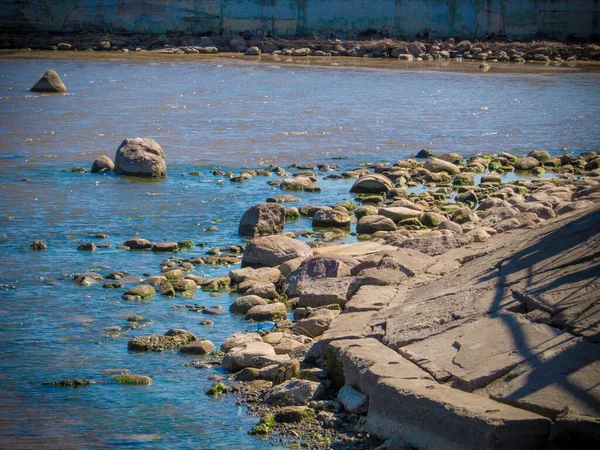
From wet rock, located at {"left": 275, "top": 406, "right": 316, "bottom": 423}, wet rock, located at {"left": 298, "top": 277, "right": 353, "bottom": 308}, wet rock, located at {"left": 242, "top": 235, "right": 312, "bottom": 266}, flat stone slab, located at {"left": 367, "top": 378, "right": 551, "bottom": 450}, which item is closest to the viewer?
flat stone slab, located at {"left": 367, "top": 378, "right": 551, "bottom": 450}

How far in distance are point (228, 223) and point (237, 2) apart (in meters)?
37.7

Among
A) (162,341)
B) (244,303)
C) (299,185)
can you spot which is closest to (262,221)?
(299,185)

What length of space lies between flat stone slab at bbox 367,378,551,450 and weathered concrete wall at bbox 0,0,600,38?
→ 4401 cm

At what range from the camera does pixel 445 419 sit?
16.6 feet

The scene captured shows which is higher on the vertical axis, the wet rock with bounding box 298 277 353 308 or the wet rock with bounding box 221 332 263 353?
the wet rock with bounding box 298 277 353 308

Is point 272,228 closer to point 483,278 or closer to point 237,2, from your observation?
point 483,278

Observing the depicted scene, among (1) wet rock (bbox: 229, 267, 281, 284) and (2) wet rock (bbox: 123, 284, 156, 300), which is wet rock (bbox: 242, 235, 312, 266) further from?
(2) wet rock (bbox: 123, 284, 156, 300)

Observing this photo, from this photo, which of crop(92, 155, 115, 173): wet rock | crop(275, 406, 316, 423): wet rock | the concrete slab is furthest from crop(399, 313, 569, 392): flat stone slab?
crop(92, 155, 115, 173): wet rock

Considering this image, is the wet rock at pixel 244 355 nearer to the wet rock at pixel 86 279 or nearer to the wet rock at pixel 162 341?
the wet rock at pixel 162 341

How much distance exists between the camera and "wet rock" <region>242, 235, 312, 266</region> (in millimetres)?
9852

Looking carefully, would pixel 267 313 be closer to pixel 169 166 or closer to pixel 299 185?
pixel 299 185

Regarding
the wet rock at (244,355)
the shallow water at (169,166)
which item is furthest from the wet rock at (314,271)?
the wet rock at (244,355)

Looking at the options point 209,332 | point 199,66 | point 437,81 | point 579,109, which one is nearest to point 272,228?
point 209,332

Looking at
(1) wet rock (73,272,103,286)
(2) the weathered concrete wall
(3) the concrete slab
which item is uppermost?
(2) the weathered concrete wall
